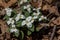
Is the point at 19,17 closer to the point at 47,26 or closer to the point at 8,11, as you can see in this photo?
the point at 8,11

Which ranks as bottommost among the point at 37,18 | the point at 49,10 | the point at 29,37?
the point at 29,37

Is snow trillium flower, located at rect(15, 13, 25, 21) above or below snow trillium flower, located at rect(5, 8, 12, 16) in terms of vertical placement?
below

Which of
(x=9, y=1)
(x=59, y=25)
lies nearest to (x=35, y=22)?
(x=59, y=25)

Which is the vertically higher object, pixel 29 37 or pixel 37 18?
pixel 37 18

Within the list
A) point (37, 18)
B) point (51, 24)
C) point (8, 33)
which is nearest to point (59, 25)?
point (51, 24)

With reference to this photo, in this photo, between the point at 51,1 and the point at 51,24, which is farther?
the point at 51,1

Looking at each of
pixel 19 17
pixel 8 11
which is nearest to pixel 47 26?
pixel 19 17

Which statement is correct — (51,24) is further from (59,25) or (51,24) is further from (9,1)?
(9,1)

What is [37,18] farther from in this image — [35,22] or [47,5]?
[47,5]

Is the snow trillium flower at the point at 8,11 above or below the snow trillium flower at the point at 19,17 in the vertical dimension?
above

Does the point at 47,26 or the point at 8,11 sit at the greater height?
the point at 8,11
